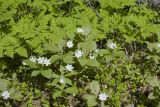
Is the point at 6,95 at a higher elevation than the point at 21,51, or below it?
below

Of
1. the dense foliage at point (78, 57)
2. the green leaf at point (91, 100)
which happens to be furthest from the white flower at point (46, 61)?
the green leaf at point (91, 100)

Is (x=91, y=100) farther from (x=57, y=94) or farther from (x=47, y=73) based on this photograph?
(x=47, y=73)

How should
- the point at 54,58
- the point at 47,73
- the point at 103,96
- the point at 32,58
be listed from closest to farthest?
the point at 103,96
the point at 47,73
the point at 54,58
the point at 32,58

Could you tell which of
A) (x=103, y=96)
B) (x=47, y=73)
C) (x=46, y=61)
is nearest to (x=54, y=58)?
(x=46, y=61)

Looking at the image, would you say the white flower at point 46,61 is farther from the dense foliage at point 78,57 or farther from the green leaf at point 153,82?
the green leaf at point 153,82

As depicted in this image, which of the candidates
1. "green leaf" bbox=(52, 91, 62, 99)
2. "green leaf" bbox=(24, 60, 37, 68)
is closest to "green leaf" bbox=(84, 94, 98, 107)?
"green leaf" bbox=(52, 91, 62, 99)

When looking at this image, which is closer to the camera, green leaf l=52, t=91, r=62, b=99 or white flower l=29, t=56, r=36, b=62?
green leaf l=52, t=91, r=62, b=99

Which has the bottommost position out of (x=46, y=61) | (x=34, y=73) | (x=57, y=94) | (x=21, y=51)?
(x=57, y=94)

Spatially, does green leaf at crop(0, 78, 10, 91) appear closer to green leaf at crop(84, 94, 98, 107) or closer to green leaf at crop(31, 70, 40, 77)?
green leaf at crop(31, 70, 40, 77)

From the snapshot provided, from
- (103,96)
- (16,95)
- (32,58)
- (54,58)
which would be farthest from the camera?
(32,58)
